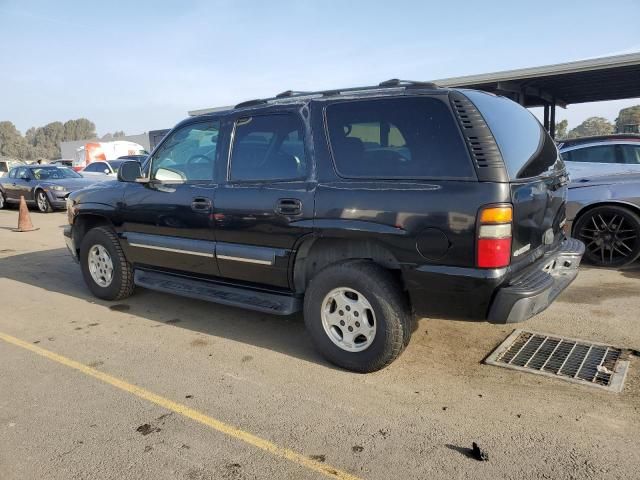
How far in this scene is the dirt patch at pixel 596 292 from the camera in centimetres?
509

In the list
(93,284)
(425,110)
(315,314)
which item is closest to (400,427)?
(315,314)

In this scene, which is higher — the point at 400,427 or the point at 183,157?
the point at 183,157

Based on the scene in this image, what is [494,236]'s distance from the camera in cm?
300

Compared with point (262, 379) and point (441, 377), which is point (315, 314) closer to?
point (262, 379)

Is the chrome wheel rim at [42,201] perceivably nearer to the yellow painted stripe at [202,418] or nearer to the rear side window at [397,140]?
the yellow painted stripe at [202,418]

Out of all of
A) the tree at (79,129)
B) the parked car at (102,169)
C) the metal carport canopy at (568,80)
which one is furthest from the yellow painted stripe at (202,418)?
the tree at (79,129)

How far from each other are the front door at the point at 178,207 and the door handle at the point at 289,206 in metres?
0.76

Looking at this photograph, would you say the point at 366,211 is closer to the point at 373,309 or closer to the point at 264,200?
the point at 373,309

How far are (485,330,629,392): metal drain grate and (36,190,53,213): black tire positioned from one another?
14.1 meters

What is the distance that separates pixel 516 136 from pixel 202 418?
9.08 ft

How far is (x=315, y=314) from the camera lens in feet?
12.2

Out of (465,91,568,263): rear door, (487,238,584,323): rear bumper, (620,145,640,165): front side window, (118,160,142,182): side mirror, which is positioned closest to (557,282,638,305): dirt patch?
(465,91,568,263): rear door

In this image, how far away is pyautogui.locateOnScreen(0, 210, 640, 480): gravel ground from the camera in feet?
8.56

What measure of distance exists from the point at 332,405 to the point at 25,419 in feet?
6.22
